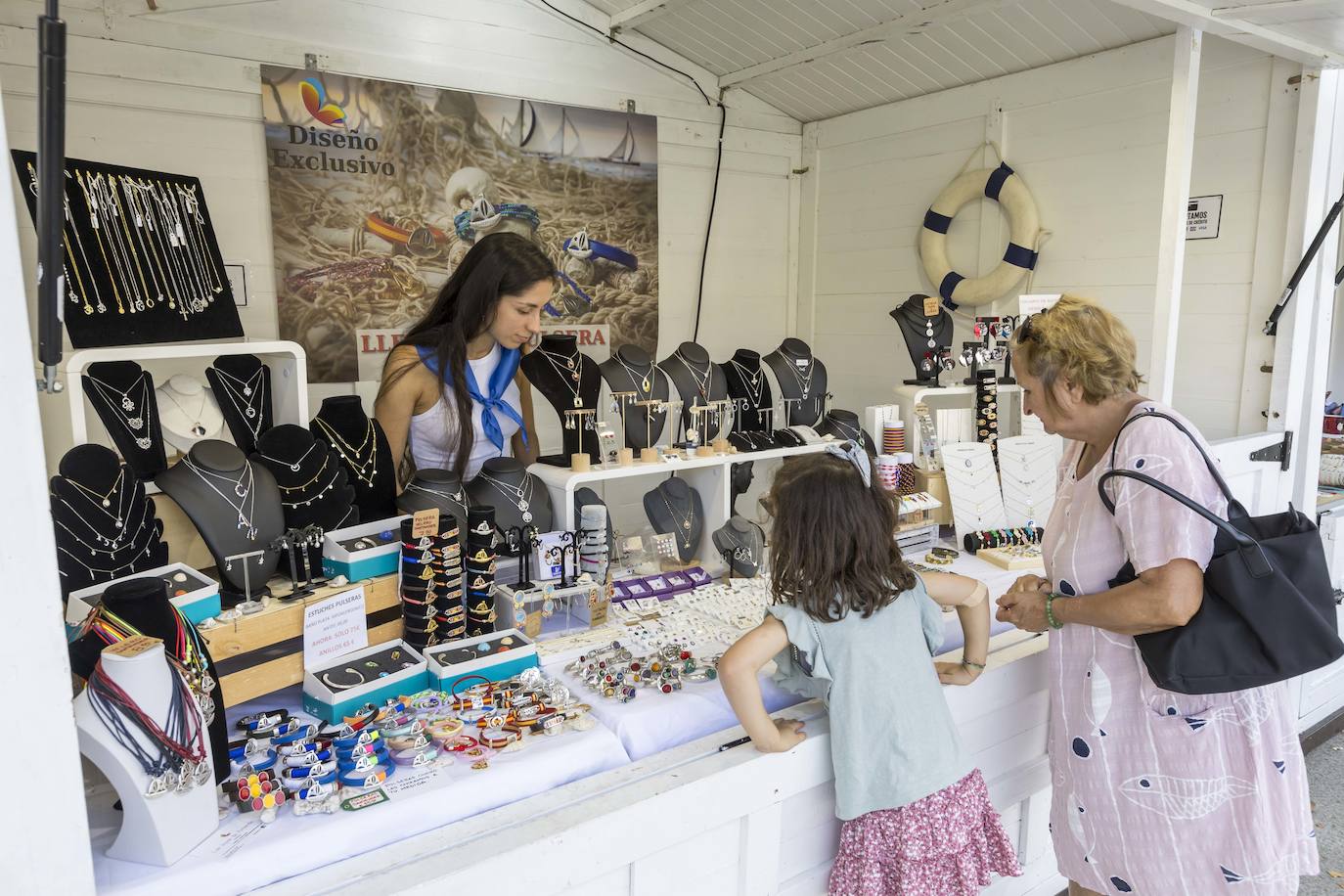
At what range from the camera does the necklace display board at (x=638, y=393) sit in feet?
7.67

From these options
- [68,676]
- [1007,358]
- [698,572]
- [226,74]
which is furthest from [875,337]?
[68,676]

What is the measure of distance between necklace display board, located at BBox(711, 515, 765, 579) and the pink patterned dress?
831 millimetres

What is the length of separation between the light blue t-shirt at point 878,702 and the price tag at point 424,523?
0.64 m

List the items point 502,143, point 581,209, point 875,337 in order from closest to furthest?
point 502,143, point 581,209, point 875,337

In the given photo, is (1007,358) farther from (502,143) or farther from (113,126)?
(113,126)

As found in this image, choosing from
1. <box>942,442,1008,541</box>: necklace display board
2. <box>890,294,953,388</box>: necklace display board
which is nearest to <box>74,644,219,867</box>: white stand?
<box>942,442,1008,541</box>: necklace display board

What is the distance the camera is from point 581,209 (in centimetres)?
450

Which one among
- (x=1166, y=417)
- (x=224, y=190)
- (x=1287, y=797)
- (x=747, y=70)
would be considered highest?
(x=747, y=70)

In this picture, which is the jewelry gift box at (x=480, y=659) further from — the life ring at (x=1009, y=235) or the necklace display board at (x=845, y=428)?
the life ring at (x=1009, y=235)

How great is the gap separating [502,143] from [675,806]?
361 cm

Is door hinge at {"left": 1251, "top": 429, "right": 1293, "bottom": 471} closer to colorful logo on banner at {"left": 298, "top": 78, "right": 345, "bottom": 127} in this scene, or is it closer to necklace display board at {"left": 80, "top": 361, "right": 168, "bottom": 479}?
necklace display board at {"left": 80, "top": 361, "right": 168, "bottom": 479}

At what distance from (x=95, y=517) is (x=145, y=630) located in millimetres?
440

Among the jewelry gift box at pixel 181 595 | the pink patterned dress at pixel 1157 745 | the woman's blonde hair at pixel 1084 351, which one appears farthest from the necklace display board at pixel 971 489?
the jewelry gift box at pixel 181 595

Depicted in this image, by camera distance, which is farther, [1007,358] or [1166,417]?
[1007,358]
